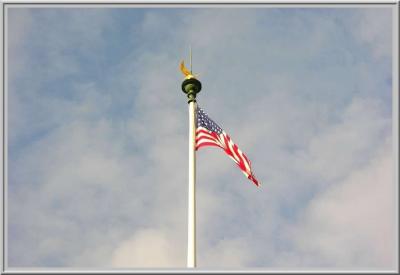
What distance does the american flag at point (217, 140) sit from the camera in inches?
853

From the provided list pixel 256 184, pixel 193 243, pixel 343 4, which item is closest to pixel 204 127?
pixel 256 184

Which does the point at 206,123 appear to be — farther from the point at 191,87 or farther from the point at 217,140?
the point at 191,87

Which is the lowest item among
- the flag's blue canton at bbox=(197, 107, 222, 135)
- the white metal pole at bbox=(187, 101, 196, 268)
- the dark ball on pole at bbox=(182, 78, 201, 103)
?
the white metal pole at bbox=(187, 101, 196, 268)

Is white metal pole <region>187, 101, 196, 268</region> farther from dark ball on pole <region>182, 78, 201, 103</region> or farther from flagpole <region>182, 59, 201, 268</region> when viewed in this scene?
dark ball on pole <region>182, 78, 201, 103</region>

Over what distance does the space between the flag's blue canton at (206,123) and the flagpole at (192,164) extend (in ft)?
1.18

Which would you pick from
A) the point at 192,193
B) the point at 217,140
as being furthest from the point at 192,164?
the point at 217,140

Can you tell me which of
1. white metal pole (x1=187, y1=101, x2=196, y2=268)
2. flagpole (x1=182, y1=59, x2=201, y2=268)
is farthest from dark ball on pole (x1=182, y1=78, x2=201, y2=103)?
white metal pole (x1=187, y1=101, x2=196, y2=268)

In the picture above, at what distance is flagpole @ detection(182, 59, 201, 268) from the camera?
1862 cm

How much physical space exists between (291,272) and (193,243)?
4.69 metres

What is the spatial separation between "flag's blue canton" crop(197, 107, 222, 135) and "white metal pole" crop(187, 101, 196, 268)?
399 mm

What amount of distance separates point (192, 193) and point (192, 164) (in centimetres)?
131

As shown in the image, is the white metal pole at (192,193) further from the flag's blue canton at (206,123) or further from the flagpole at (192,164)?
the flag's blue canton at (206,123)

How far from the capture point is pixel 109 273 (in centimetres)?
1504

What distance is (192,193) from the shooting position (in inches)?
788
